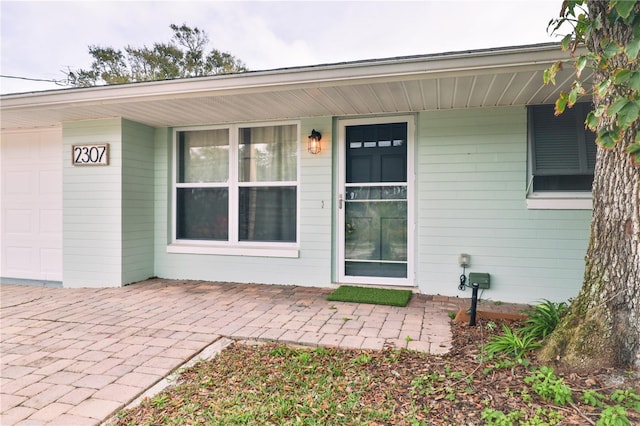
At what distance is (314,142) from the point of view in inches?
179

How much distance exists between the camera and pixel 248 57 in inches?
528

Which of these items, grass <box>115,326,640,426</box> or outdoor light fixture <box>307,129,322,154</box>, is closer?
grass <box>115,326,640,426</box>

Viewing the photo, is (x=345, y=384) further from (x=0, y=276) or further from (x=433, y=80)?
(x=0, y=276)

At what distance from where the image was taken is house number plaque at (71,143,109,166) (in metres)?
4.70

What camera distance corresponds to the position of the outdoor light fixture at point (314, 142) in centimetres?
452

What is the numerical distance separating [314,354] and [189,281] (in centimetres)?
301

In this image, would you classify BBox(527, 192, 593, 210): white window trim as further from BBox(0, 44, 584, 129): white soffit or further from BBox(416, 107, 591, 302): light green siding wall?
BBox(0, 44, 584, 129): white soffit

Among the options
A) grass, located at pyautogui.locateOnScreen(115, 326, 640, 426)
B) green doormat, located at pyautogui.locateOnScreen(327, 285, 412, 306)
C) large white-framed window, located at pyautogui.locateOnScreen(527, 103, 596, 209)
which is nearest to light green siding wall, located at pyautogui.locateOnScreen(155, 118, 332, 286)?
green doormat, located at pyautogui.locateOnScreen(327, 285, 412, 306)

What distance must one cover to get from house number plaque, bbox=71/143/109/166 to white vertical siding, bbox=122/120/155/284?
26 cm

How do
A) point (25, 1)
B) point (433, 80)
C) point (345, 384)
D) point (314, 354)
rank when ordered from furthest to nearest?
point (25, 1)
point (433, 80)
point (314, 354)
point (345, 384)

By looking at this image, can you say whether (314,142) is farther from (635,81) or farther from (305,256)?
(635,81)

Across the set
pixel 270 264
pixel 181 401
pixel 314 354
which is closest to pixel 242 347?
pixel 314 354

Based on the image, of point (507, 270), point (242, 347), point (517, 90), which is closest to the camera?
point (242, 347)

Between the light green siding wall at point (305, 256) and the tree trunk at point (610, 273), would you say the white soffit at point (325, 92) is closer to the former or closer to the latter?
the light green siding wall at point (305, 256)
